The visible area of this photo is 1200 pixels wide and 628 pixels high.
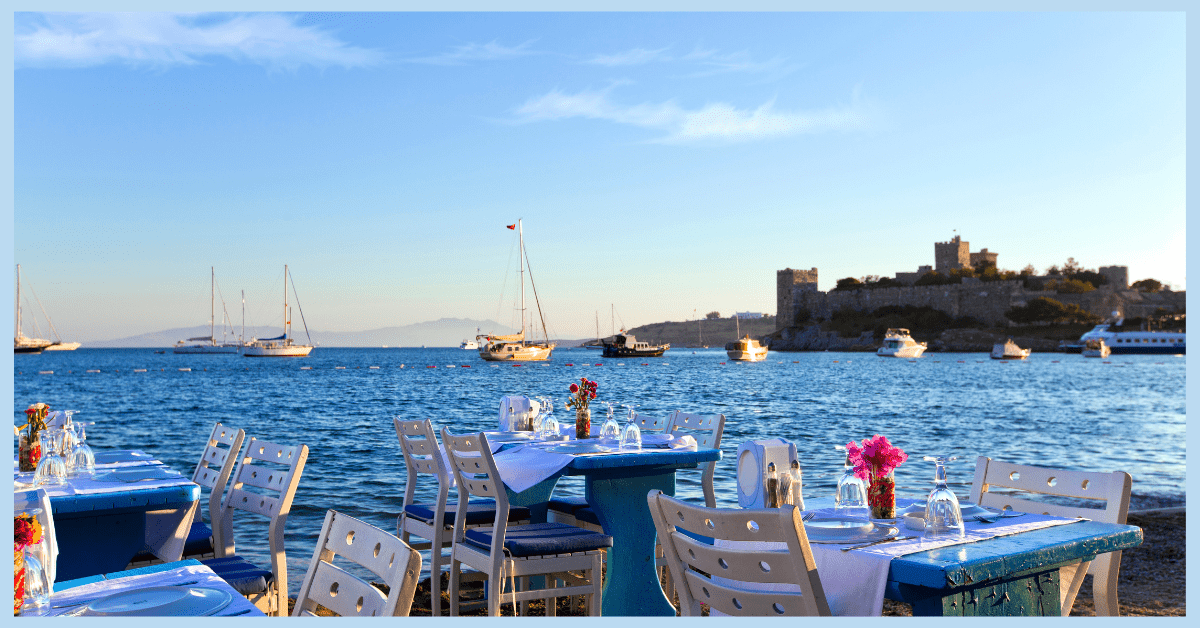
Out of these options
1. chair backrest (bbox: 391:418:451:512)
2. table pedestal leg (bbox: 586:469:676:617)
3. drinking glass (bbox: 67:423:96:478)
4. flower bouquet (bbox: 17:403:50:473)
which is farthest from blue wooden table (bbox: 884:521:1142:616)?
flower bouquet (bbox: 17:403:50:473)

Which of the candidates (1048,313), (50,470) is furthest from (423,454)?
(1048,313)

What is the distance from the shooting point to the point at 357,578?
1.44 meters

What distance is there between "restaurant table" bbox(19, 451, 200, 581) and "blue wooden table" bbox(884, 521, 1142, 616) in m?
2.03

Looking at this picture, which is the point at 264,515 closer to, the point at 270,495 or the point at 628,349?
the point at 270,495

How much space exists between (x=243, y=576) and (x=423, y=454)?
1155 mm

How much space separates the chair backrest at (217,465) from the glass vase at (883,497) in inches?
84.0

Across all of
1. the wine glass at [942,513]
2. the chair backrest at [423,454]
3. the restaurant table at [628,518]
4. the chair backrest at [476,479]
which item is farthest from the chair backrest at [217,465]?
the wine glass at [942,513]

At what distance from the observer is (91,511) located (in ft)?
7.93

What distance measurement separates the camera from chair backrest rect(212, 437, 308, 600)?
2.84 metres

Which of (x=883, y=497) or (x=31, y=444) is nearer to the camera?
(x=883, y=497)

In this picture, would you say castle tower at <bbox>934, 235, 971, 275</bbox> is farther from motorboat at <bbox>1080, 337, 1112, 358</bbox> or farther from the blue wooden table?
the blue wooden table

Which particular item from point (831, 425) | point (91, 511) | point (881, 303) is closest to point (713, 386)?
point (831, 425)

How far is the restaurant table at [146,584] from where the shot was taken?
136 centimetres

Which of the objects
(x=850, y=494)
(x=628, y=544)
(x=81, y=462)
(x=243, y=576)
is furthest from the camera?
(x=628, y=544)
